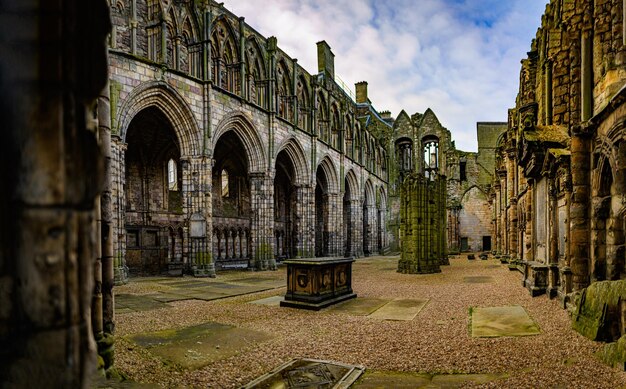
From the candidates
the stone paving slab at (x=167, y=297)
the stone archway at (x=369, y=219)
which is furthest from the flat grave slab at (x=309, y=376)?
the stone archway at (x=369, y=219)

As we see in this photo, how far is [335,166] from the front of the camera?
29.3m

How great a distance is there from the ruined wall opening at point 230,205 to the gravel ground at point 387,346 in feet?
45.3

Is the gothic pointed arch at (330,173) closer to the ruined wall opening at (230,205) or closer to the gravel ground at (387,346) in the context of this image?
the ruined wall opening at (230,205)

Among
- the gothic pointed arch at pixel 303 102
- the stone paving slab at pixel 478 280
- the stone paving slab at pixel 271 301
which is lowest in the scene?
the stone paving slab at pixel 478 280

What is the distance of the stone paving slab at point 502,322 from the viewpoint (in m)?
6.37

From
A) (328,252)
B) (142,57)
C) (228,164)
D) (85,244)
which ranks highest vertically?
(142,57)

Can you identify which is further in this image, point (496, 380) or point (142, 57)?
point (142, 57)

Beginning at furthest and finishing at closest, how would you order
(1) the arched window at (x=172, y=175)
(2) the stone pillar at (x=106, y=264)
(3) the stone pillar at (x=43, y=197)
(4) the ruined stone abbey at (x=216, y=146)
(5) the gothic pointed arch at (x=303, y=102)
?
(5) the gothic pointed arch at (x=303, y=102) → (1) the arched window at (x=172, y=175) → (4) the ruined stone abbey at (x=216, y=146) → (2) the stone pillar at (x=106, y=264) → (3) the stone pillar at (x=43, y=197)

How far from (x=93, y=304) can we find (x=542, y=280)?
994 centimetres

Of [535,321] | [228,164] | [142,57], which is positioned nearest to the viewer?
[535,321]

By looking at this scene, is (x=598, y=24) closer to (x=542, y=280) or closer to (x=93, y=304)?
(x=542, y=280)

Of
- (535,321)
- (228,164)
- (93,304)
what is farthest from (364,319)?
(228,164)

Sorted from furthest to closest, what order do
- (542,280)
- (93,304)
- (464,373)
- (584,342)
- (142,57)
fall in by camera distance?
(142,57) < (542,280) < (584,342) < (464,373) < (93,304)

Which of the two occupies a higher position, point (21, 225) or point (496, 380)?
point (21, 225)
